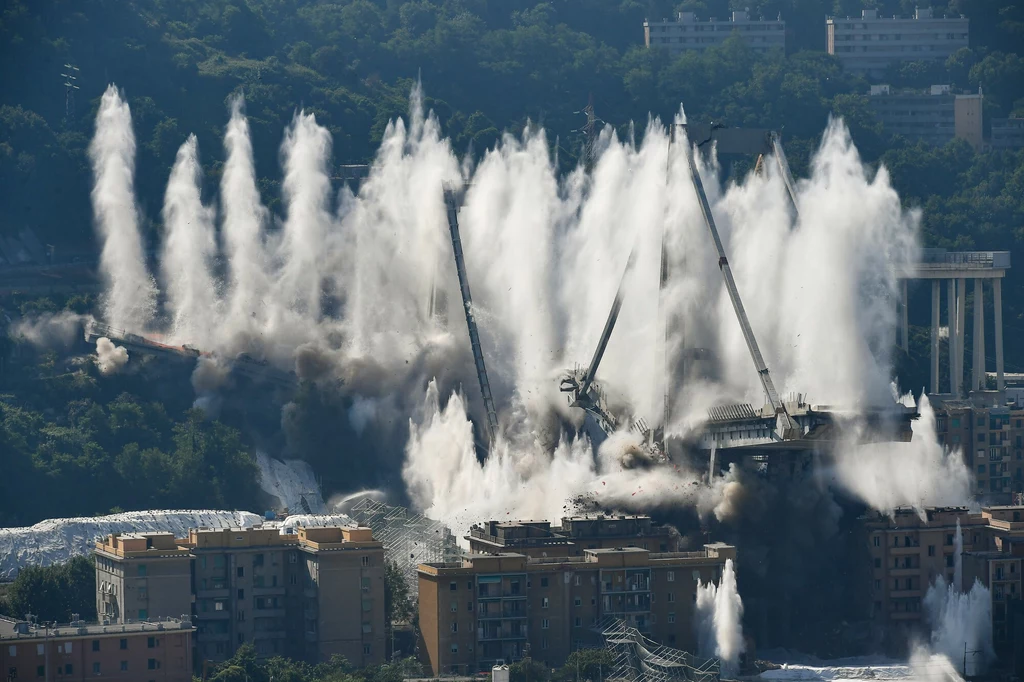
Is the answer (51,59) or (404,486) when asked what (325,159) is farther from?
(404,486)

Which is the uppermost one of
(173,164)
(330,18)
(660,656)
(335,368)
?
(330,18)

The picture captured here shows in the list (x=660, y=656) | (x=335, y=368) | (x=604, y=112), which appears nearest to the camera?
(x=660, y=656)

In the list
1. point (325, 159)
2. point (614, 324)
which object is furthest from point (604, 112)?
point (614, 324)

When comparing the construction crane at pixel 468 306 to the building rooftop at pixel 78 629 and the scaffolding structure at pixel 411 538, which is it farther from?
the building rooftop at pixel 78 629

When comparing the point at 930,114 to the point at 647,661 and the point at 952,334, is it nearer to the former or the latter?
the point at 952,334

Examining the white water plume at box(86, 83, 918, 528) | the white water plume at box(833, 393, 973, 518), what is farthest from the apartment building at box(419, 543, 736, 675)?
the white water plume at box(833, 393, 973, 518)

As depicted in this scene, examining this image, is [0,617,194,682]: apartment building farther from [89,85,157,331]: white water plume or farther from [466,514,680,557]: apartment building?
[89,85,157,331]: white water plume

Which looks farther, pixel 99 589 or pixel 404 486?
pixel 404 486

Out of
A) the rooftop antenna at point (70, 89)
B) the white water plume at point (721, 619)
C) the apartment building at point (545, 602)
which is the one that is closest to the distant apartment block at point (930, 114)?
the rooftop antenna at point (70, 89)
